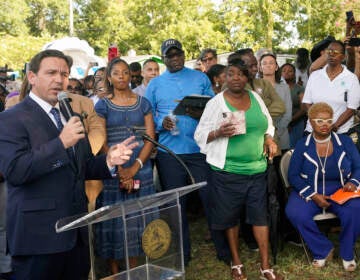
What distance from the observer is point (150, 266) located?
300 cm

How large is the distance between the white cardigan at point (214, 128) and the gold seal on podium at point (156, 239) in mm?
1617

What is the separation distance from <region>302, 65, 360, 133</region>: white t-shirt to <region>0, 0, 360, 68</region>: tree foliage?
11.6 m

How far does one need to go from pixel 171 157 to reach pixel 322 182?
1592mm

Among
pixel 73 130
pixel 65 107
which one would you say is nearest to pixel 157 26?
pixel 65 107

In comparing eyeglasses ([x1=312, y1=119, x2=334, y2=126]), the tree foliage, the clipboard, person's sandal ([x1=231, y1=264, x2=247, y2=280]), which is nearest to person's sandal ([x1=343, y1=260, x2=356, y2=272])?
person's sandal ([x1=231, y1=264, x2=247, y2=280])

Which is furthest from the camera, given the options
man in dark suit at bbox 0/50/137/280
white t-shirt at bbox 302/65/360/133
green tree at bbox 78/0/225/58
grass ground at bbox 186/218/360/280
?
green tree at bbox 78/0/225/58

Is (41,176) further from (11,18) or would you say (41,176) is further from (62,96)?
(11,18)

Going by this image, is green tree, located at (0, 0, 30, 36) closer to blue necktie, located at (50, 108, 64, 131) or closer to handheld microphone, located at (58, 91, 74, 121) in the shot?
blue necktie, located at (50, 108, 64, 131)

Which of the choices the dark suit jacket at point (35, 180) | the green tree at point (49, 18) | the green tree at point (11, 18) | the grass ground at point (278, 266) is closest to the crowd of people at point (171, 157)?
the dark suit jacket at point (35, 180)

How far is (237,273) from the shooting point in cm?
471

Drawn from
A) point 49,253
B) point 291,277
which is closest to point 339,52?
point 291,277

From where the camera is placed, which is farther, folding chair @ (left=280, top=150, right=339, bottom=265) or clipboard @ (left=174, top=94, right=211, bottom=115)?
folding chair @ (left=280, top=150, right=339, bottom=265)

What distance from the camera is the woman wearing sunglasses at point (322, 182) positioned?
4.97 metres

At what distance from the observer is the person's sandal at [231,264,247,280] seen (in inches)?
185
